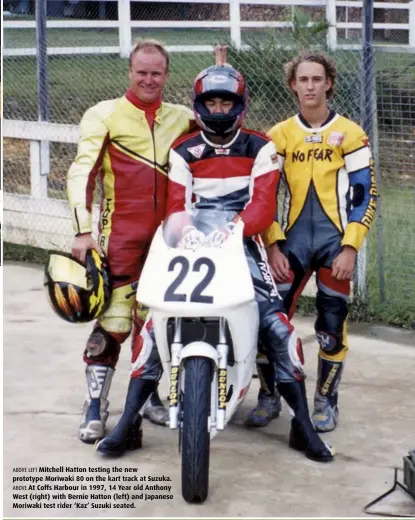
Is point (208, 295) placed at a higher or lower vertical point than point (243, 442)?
higher

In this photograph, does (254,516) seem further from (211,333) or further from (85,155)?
(85,155)

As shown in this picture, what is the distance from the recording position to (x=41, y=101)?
9.25 m

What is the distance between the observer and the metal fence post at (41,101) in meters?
9.05

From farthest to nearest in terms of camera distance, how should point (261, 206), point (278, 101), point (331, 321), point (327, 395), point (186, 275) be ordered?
point (278, 101)
point (327, 395)
point (331, 321)
point (261, 206)
point (186, 275)

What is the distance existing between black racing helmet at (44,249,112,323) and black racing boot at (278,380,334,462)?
Answer: 3.07ft

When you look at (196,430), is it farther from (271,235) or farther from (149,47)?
(149,47)

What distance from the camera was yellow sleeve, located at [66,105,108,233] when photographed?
504 centimetres

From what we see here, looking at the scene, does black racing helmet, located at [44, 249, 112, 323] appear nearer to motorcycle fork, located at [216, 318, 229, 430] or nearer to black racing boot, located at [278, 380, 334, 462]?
motorcycle fork, located at [216, 318, 229, 430]

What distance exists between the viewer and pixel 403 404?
574cm

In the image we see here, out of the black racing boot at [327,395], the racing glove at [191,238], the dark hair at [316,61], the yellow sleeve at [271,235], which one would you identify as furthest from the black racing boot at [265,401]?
the dark hair at [316,61]

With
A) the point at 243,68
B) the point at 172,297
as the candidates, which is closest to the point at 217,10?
the point at 243,68

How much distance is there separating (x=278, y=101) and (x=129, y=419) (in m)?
4.63

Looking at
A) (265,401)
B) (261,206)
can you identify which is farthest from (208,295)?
(265,401)

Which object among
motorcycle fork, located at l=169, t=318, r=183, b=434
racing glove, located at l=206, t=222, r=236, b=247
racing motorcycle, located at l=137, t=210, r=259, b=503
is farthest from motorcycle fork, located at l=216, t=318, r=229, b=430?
racing glove, located at l=206, t=222, r=236, b=247
